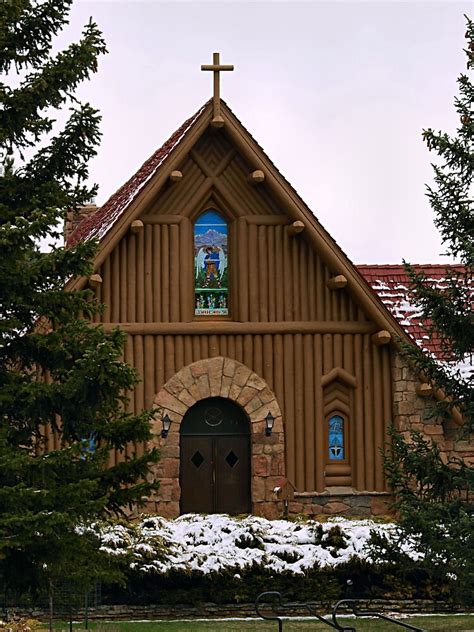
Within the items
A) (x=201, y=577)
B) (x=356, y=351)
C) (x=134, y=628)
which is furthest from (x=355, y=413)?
(x=134, y=628)

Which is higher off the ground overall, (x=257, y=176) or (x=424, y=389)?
(x=257, y=176)

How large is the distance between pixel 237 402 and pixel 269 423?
622 mm

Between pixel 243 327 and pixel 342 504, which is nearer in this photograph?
pixel 342 504

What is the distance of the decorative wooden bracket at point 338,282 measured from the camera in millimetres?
20391

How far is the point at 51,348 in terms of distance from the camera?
13516 mm

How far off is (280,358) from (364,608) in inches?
188

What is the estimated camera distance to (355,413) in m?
20.8

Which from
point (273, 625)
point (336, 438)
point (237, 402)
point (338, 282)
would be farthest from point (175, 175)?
point (273, 625)

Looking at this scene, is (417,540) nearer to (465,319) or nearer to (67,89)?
(465,319)

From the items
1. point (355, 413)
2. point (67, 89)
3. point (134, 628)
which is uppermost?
point (67, 89)

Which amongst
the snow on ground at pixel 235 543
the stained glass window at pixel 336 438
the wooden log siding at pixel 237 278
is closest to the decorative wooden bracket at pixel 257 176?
the wooden log siding at pixel 237 278

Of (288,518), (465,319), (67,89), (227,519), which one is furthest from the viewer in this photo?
(288,518)

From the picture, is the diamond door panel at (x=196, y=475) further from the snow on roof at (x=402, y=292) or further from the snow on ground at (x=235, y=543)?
the snow on roof at (x=402, y=292)

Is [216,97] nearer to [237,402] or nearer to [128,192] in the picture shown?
[128,192]
